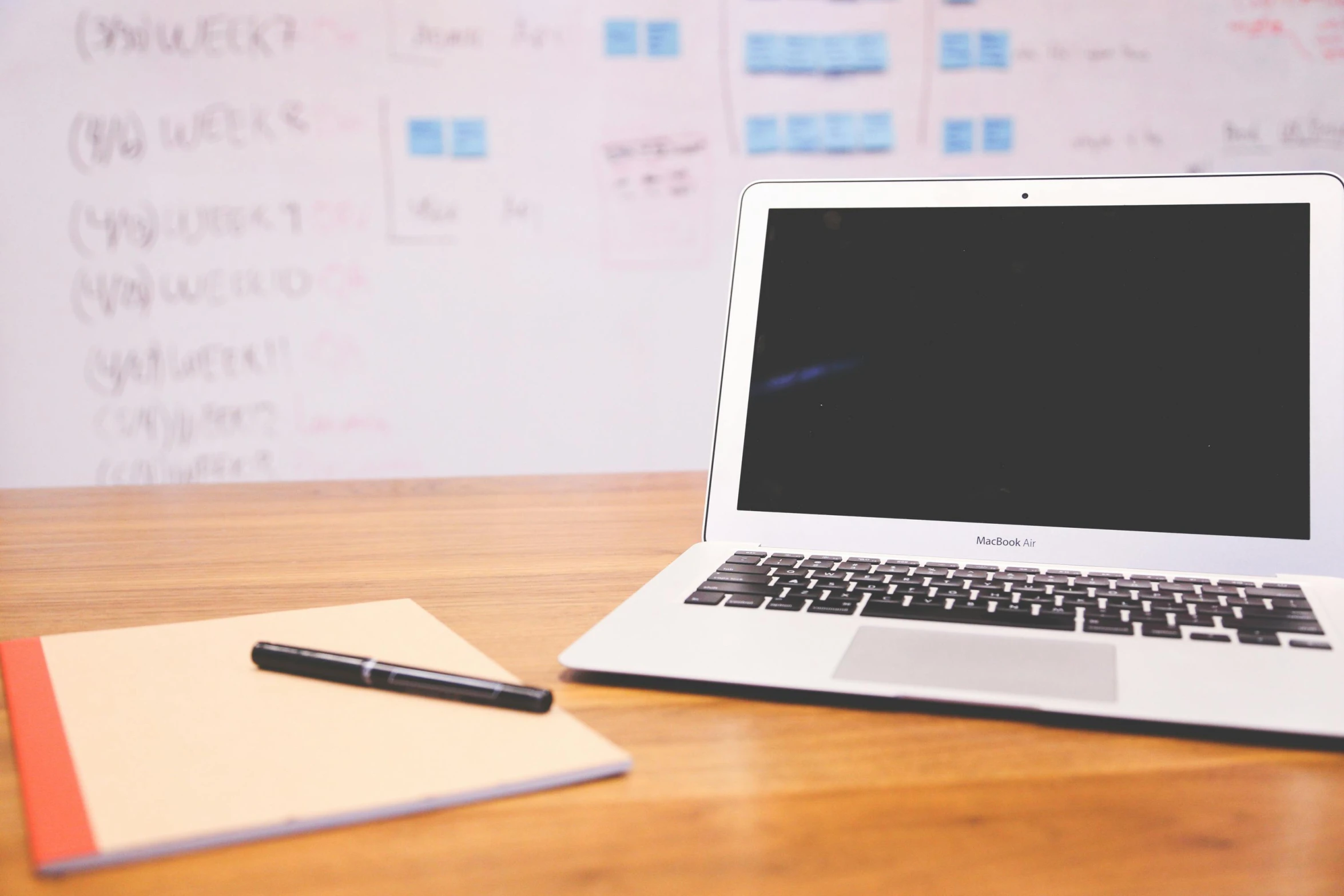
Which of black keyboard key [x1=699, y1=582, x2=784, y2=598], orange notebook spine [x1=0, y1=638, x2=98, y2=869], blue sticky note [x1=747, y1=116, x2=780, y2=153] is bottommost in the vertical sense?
orange notebook spine [x1=0, y1=638, x2=98, y2=869]

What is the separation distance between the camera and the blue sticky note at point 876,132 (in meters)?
2.39

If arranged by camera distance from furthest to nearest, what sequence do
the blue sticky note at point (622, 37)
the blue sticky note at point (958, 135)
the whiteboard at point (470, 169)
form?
the blue sticky note at point (958, 135), the blue sticky note at point (622, 37), the whiteboard at point (470, 169)

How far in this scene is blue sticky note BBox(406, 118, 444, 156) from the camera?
7.37ft

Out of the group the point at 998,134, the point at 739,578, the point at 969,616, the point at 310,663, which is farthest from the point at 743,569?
the point at 998,134

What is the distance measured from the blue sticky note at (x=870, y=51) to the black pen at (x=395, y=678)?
218cm

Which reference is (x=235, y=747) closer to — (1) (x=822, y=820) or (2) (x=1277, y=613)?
(1) (x=822, y=820)

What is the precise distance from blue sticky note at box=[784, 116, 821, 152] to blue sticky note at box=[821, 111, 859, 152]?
15 millimetres

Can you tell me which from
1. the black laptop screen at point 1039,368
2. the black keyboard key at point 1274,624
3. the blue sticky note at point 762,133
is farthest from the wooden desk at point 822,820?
the blue sticky note at point 762,133

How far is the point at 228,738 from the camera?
42 centimetres

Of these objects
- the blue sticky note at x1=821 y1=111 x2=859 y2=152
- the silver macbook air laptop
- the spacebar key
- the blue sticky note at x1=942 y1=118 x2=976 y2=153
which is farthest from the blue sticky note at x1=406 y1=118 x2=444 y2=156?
the spacebar key

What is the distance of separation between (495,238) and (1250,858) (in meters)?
2.13

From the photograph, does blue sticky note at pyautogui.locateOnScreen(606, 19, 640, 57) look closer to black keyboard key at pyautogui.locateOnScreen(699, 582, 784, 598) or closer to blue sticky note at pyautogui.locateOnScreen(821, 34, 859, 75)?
blue sticky note at pyautogui.locateOnScreen(821, 34, 859, 75)

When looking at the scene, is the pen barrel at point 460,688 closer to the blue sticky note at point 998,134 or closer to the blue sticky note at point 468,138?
the blue sticky note at point 468,138

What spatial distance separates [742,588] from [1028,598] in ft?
0.50
